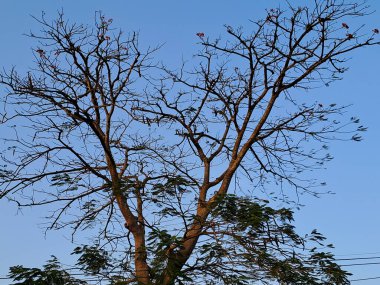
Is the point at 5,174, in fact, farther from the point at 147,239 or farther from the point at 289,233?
the point at 289,233

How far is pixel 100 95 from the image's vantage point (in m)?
11.0

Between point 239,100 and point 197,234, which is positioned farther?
point 239,100

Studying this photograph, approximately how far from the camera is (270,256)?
31.6 feet

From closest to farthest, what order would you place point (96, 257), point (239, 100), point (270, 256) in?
point (270, 256) → point (96, 257) → point (239, 100)

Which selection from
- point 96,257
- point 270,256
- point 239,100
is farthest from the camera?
point 239,100

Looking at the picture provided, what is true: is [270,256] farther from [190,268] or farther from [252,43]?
[252,43]

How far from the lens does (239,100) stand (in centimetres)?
1162

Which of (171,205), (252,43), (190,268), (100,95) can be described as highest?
(252,43)

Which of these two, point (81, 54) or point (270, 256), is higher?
point (81, 54)

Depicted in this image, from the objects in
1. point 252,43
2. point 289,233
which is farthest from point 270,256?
point 252,43

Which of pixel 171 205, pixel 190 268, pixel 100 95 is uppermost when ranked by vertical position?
pixel 100 95

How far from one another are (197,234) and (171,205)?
0.53 m

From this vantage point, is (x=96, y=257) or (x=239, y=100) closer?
(x=96, y=257)

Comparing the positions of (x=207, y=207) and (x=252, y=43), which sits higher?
(x=252, y=43)
